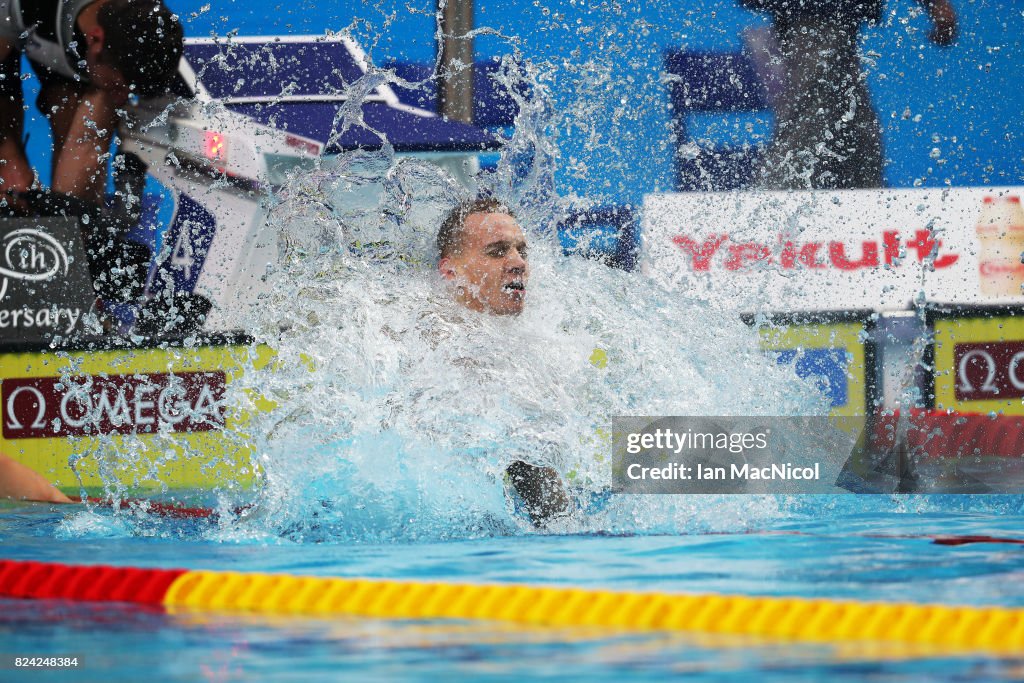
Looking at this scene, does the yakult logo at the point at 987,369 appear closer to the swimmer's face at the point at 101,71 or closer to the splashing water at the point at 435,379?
the splashing water at the point at 435,379

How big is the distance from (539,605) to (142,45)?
5.13 meters

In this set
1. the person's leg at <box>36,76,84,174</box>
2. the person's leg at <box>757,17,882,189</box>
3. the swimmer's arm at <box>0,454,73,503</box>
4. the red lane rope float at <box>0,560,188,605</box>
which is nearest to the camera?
the red lane rope float at <box>0,560,188,605</box>

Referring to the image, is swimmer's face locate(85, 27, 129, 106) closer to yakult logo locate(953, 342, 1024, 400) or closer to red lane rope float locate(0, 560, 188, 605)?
red lane rope float locate(0, 560, 188, 605)

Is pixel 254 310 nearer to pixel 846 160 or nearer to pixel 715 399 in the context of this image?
pixel 715 399

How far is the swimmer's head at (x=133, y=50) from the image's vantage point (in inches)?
249

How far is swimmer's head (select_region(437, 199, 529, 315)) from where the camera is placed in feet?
11.9

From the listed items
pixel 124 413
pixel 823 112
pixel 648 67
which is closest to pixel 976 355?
pixel 823 112

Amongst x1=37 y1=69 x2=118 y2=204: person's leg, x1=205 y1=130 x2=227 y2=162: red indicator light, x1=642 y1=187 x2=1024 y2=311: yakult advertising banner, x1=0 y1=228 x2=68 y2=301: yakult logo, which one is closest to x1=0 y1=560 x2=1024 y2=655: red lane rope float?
x1=0 y1=228 x2=68 y2=301: yakult logo

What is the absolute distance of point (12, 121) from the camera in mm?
6160

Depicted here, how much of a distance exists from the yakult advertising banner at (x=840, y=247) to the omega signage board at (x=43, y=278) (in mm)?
2653

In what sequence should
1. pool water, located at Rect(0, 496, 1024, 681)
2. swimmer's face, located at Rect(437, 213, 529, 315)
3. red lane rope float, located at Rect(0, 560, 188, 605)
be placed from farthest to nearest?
swimmer's face, located at Rect(437, 213, 529, 315)
red lane rope float, located at Rect(0, 560, 188, 605)
pool water, located at Rect(0, 496, 1024, 681)

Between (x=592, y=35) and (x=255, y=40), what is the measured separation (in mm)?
1837

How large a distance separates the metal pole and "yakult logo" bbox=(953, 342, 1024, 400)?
2818 millimetres

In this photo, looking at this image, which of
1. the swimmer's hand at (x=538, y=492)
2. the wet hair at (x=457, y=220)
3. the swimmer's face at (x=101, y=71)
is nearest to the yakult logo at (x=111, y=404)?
the wet hair at (x=457, y=220)
